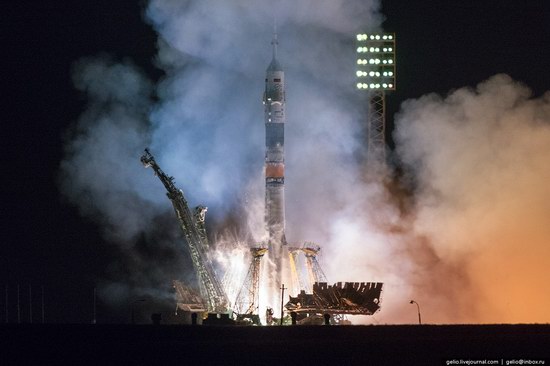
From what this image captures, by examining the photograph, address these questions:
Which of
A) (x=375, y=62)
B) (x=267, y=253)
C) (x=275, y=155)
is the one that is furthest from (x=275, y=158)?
(x=375, y=62)

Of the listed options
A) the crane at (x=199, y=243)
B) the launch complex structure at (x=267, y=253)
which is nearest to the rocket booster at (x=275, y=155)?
the launch complex structure at (x=267, y=253)

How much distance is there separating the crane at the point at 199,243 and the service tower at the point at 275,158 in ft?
10.9

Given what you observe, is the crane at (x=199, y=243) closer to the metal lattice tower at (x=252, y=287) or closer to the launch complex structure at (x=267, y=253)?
the launch complex structure at (x=267, y=253)

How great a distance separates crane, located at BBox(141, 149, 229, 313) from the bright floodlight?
38.7 ft

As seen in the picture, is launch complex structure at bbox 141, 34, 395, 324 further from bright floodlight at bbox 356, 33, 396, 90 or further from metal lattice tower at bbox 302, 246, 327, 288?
bright floodlight at bbox 356, 33, 396, 90

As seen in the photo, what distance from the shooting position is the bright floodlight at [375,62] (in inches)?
2896

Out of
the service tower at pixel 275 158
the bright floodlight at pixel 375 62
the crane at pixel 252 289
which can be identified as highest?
the bright floodlight at pixel 375 62

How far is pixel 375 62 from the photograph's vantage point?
73.7 meters

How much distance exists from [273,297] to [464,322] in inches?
404

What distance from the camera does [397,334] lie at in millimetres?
60969

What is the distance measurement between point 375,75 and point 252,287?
45.0 ft

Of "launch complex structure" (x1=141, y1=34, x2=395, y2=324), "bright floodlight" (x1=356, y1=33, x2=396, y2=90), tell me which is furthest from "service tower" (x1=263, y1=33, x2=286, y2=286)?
"bright floodlight" (x1=356, y1=33, x2=396, y2=90)

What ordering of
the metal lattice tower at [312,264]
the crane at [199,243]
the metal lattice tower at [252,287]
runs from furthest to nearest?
the metal lattice tower at [312,264] → the metal lattice tower at [252,287] → the crane at [199,243]

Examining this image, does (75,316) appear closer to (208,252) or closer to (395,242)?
(208,252)
